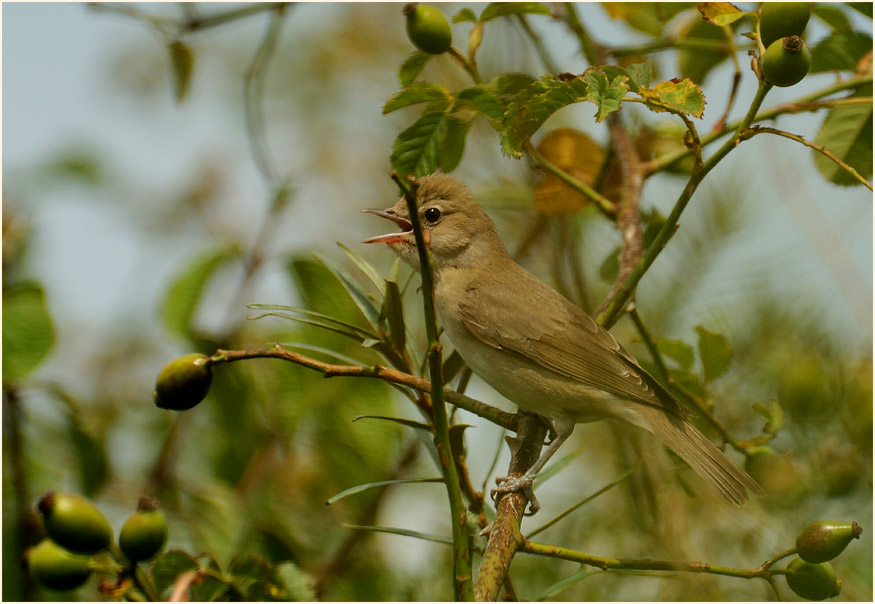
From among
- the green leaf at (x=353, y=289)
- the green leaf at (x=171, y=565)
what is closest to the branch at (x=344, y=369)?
the green leaf at (x=353, y=289)

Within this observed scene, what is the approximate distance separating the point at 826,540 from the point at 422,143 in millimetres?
1305

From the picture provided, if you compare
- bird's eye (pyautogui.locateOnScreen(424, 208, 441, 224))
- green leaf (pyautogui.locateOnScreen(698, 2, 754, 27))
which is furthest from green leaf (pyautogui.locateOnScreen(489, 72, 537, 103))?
bird's eye (pyautogui.locateOnScreen(424, 208, 441, 224))

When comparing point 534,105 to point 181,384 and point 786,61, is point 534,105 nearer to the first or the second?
point 786,61

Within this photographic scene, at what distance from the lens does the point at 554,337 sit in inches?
112

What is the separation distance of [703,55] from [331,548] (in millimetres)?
2247

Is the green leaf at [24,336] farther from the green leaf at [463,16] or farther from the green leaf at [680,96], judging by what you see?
the green leaf at [680,96]

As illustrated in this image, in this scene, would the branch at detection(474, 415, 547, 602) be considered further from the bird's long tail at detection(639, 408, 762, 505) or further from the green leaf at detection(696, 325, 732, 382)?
the green leaf at detection(696, 325, 732, 382)

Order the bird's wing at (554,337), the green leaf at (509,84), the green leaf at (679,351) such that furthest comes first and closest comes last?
1. the bird's wing at (554,337)
2. the green leaf at (679,351)
3. the green leaf at (509,84)

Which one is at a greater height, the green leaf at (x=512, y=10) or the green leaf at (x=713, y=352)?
the green leaf at (x=512, y=10)

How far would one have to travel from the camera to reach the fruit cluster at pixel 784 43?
160cm

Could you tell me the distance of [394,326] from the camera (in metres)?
1.83

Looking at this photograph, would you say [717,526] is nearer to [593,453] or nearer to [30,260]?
[593,453]

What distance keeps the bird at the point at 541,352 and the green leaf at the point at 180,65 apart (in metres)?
0.82

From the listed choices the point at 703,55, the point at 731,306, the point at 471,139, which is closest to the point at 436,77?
the point at 471,139
